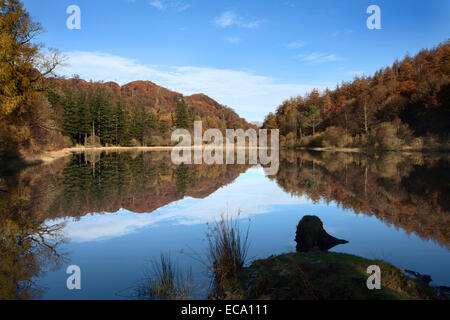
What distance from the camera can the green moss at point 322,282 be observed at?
350 centimetres

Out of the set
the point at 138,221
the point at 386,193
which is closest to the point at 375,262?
the point at 138,221

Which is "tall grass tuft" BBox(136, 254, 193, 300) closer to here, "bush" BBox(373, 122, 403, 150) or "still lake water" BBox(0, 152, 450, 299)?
"still lake water" BBox(0, 152, 450, 299)

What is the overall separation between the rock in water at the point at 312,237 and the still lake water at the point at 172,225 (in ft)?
0.83

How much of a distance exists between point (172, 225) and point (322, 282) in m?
4.87

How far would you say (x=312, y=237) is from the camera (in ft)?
19.7

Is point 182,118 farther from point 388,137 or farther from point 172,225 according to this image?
point 172,225

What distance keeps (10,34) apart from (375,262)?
23813mm

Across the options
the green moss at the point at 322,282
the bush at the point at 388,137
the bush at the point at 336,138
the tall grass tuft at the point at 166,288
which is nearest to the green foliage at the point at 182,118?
the bush at the point at 336,138

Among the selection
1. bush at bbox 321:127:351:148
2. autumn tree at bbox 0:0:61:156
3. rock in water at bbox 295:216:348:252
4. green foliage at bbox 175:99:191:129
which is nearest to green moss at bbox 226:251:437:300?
rock in water at bbox 295:216:348:252

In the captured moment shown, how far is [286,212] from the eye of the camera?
30.4ft

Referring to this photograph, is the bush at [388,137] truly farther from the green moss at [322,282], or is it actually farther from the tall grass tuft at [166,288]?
the tall grass tuft at [166,288]

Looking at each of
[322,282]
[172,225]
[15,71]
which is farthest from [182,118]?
[322,282]

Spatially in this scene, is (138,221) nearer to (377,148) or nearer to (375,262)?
(375,262)

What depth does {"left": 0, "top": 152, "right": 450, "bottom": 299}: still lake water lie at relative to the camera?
184 inches
